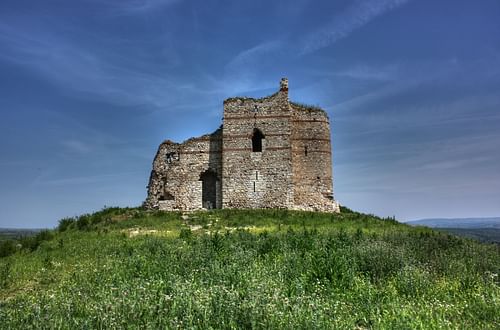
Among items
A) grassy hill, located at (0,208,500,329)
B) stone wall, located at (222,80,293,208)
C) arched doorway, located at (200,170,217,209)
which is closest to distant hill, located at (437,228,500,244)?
grassy hill, located at (0,208,500,329)

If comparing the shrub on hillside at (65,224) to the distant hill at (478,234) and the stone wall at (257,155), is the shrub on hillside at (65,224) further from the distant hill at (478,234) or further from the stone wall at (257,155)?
the distant hill at (478,234)

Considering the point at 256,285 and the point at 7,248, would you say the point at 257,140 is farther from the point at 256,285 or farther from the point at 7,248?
the point at 256,285

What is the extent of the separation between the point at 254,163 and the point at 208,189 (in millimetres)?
4386

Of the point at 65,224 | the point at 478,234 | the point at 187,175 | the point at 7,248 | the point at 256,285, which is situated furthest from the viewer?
the point at 478,234

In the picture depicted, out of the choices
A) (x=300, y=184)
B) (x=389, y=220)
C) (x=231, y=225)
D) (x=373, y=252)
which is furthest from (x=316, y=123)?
(x=373, y=252)

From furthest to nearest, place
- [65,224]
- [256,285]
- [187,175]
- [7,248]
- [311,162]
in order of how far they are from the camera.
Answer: [187,175]
[311,162]
[65,224]
[7,248]
[256,285]

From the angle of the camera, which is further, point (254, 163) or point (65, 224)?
point (254, 163)

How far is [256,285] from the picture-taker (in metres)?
7.39

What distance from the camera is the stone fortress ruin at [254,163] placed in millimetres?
29094

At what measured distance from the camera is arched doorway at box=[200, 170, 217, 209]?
30.9 m

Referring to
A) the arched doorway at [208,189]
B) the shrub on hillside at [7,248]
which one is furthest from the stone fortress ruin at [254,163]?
the shrub on hillside at [7,248]

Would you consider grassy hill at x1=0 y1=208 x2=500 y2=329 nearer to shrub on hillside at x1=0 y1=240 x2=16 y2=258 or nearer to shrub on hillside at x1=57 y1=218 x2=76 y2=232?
shrub on hillside at x1=0 y1=240 x2=16 y2=258

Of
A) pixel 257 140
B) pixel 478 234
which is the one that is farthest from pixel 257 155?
pixel 478 234

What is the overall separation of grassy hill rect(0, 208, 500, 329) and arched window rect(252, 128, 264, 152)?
16.1 meters
